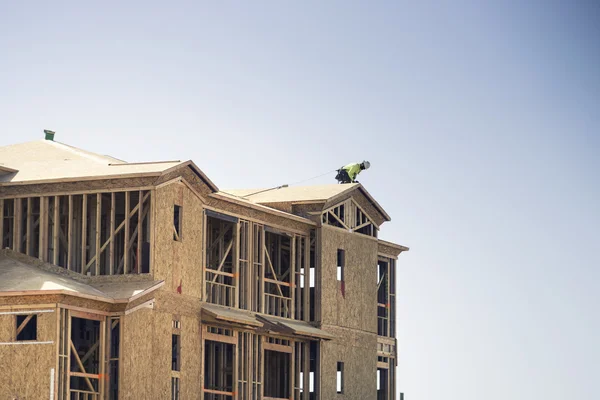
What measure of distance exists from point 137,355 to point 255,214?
1009 centimetres

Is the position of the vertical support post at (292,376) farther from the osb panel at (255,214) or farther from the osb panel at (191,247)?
the osb panel at (191,247)

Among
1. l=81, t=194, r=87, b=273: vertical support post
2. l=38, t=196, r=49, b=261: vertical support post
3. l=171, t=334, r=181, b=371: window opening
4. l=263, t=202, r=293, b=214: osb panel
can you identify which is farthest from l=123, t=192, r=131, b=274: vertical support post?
l=263, t=202, r=293, b=214: osb panel

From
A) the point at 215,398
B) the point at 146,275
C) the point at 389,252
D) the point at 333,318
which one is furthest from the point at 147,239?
the point at 389,252

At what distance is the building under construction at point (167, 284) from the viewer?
40719 mm

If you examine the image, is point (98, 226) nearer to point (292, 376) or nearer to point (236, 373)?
point (236, 373)

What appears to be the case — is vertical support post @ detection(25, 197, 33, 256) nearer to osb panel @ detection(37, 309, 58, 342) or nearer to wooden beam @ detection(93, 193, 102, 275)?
wooden beam @ detection(93, 193, 102, 275)

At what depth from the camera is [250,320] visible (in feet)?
157

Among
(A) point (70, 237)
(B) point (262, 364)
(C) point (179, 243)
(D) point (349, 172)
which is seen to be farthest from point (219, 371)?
(D) point (349, 172)

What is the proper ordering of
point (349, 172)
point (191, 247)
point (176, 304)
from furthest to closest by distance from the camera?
point (349, 172) < point (191, 247) < point (176, 304)

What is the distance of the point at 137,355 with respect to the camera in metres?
42.1

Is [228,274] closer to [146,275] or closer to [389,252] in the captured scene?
[146,275]

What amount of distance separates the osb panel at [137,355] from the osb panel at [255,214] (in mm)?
6365

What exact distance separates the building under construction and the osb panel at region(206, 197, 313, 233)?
2.4 inches

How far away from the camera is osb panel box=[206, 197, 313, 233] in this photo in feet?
157
